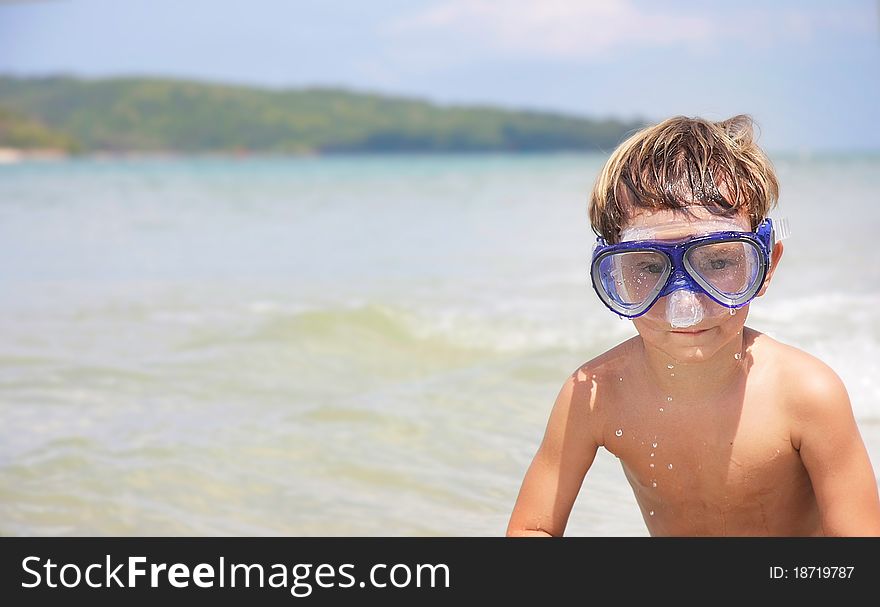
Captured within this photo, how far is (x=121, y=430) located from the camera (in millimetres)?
4715

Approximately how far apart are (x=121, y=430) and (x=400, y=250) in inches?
313

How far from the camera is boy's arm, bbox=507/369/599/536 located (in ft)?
8.01

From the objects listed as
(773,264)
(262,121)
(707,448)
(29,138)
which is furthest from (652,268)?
(262,121)

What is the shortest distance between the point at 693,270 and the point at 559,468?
23.5 inches

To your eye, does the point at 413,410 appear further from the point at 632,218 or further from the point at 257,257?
the point at 257,257

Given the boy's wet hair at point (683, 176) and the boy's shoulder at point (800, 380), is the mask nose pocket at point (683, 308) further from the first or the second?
the boy's shoulder at point (800, 380)

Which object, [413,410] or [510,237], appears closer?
[413,410]

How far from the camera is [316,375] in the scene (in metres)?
5.85

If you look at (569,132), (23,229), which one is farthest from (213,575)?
(569,132)

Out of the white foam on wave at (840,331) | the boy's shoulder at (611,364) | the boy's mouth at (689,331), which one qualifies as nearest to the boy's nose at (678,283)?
the boy's mouth at (689,331)

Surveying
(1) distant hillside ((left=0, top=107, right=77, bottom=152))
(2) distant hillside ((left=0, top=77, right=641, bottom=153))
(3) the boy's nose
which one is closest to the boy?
(3) the boy's nose

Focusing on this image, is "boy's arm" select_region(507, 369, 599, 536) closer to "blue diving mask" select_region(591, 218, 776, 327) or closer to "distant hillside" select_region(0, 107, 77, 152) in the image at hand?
"blue diving mask" select_region(591, 218, 776, 327)

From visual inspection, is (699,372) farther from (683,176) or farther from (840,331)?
(840,331)

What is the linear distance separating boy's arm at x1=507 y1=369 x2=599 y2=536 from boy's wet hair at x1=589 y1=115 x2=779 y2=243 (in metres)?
0.42
